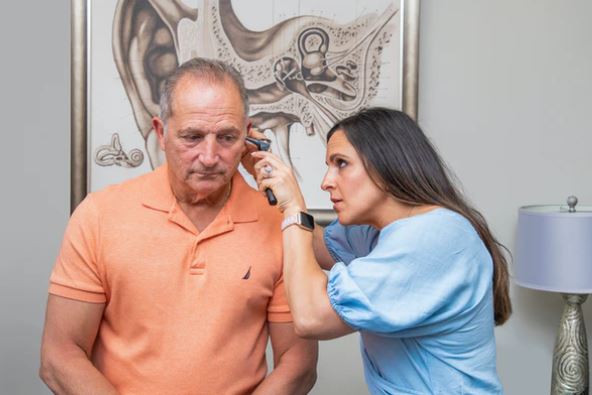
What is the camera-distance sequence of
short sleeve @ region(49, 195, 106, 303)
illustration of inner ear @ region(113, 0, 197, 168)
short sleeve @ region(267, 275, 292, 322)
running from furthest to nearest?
1. illustration of inner ear @ region(113, 0, 197, 168)
2. short sleeve @ region(267, 275, 292, 322)
3. short sleeve @ region(49, 195, 106, 303)

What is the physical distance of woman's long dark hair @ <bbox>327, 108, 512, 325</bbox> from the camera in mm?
1348

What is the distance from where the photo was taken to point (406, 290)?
125 centimetres

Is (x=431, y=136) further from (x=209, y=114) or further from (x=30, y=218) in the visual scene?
(x=30, y=218)

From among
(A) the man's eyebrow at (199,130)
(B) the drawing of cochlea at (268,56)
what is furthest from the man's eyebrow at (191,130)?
(B) the drawing of cochlea at (268,56)

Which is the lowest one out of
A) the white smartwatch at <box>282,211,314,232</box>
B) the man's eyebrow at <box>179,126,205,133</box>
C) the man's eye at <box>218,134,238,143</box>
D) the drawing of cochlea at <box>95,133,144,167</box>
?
the white smartwatch at <box>282,211,314,232</box>

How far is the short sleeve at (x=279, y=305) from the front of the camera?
1.55 metres

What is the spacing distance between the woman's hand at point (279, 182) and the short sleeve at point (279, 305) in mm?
177

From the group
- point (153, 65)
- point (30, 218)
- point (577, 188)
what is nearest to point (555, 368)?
point (577, 188)

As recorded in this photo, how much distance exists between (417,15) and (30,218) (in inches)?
56.0

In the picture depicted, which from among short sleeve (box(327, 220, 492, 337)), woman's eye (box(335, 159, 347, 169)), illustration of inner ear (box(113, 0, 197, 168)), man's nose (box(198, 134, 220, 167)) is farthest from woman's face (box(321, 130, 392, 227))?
illustration of inner ear (box(113, 0, 197, 168))

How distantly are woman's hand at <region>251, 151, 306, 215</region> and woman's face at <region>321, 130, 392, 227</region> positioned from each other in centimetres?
9

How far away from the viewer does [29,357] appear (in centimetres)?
239

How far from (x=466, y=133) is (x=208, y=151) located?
1.27 m

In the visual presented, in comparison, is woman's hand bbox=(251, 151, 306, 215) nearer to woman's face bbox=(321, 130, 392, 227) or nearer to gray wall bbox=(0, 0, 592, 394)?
woman's face bbox=(321, 130, 392, 227)
